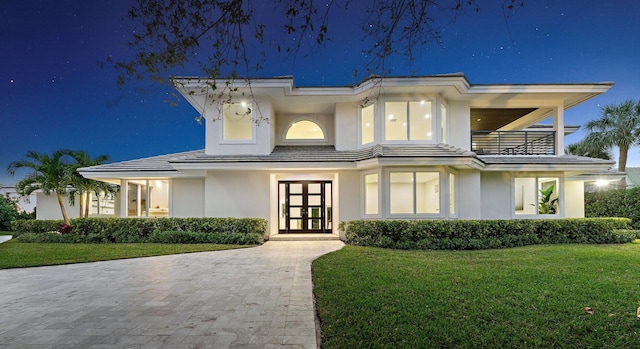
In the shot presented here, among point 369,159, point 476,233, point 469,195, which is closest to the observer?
point 476,233

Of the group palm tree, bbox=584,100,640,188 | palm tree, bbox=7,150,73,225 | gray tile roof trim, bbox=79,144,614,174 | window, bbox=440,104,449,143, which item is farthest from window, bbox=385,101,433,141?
palm tree, bbox=584,100,640,188

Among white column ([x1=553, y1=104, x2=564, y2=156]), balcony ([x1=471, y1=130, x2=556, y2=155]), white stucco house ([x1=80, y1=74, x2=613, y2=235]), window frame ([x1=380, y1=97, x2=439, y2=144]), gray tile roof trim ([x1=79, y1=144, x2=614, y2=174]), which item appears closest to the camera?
gray tile roof trim ([x1=79, y1=144, x2=614, y2=174])

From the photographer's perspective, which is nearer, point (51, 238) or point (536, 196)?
point (51, 238)

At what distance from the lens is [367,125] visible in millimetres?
14023

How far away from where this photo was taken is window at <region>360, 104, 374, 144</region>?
13867 millimetres

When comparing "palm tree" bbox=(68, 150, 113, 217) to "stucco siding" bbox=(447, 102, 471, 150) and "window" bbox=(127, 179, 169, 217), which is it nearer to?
"window" bbox=(127, 179, 169, 217)

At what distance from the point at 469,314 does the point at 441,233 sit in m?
6.93

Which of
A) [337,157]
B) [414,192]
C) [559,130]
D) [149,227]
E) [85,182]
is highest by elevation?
[559,130]

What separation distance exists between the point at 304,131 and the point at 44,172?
11891 millimetres

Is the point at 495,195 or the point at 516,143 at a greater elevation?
the point at 516,143

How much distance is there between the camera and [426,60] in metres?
4.91

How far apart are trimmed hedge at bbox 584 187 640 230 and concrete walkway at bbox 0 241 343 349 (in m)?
15.6

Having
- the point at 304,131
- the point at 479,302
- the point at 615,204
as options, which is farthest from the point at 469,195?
the point at 479,302

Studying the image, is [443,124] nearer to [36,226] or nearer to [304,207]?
[304,207]
